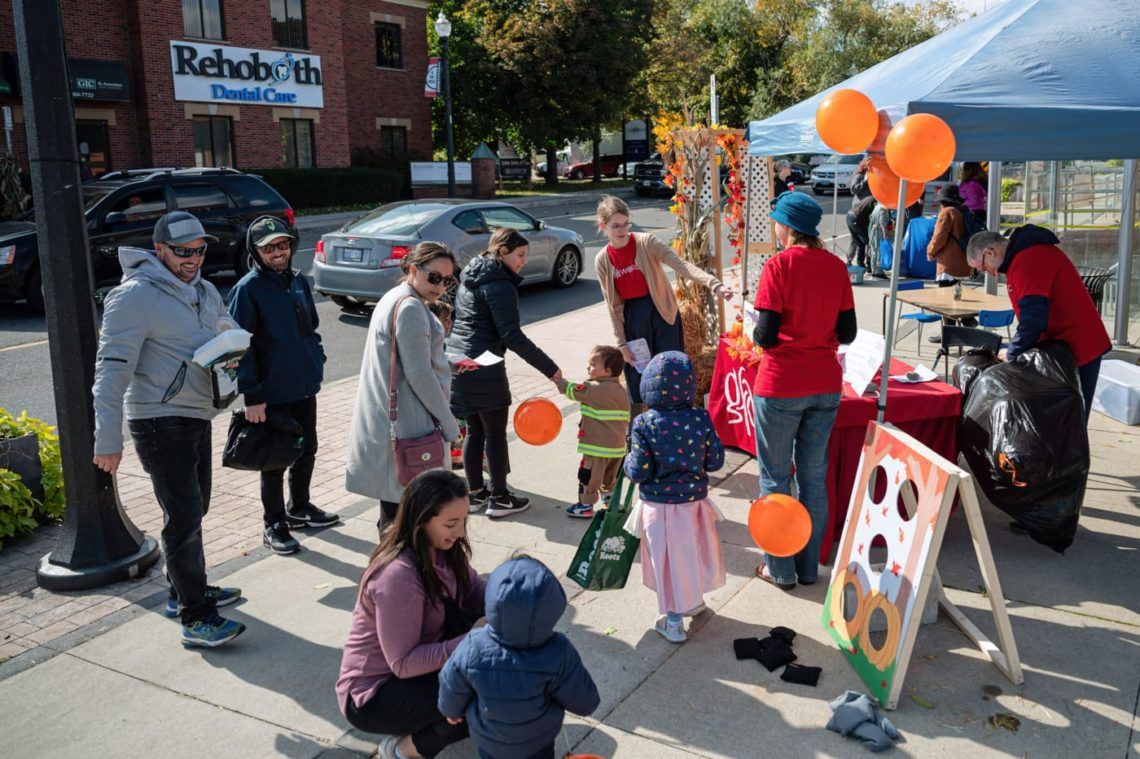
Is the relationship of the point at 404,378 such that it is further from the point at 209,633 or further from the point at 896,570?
the point at 896,570

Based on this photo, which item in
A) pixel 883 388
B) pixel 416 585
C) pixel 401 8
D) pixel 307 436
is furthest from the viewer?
pixel 401 8

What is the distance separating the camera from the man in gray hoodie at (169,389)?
4.16m

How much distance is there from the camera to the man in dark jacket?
5203 mm

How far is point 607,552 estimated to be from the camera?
4.54 metres

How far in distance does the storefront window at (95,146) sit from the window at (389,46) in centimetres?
1108

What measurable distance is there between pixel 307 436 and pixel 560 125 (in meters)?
34.0

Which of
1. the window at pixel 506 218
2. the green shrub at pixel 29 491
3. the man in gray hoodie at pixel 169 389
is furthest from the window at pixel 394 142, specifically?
the man in gray hoodie at pixel 169 389

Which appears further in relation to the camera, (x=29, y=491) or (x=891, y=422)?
(x=29, y=491)

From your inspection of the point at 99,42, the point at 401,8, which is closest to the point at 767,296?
the point at 99,42

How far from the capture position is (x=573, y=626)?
4578mm

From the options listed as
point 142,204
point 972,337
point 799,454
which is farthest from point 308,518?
point 142,204

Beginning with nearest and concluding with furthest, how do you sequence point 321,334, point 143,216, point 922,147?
point 922,147 < point 321,334 < point 143,216

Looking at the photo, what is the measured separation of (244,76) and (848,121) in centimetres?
2608

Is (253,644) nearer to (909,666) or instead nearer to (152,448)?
(152,448)
